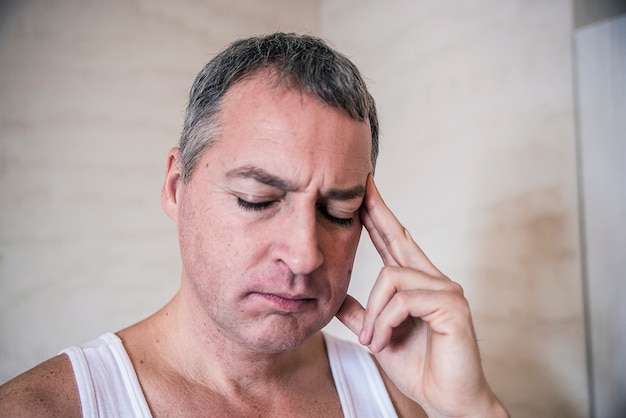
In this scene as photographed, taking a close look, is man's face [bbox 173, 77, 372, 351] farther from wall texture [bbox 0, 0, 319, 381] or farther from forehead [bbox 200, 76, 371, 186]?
wall texture [bbox 0, 0, 319, 381]

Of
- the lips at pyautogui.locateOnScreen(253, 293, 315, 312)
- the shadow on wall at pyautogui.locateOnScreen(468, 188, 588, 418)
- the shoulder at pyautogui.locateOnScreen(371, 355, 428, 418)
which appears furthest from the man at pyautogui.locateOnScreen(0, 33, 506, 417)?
the shadow on wall at pyautogui.locateOnScreen(468, 188, 588, 418)

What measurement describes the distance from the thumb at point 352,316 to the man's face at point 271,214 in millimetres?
166

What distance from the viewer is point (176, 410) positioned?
1.03 m

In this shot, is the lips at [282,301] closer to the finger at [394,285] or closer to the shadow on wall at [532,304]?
the finger at [394,285]

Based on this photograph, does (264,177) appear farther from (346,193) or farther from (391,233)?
(391,233)

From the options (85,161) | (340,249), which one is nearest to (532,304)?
(340,249)

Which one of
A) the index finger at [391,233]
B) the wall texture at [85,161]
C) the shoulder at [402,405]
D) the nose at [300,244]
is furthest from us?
the wall texture at [85,161]

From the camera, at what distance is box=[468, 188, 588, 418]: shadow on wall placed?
1408mm

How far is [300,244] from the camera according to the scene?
0.91 m

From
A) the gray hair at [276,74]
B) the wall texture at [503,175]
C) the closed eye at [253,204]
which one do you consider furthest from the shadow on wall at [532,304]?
the closed eye at [253,204]

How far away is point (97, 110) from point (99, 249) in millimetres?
502

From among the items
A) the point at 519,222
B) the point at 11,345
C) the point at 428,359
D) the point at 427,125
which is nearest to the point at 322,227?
the point at 428,359

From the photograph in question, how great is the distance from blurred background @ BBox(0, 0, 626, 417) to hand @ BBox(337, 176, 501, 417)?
1.86ft

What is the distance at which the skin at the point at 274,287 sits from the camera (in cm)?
94
